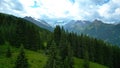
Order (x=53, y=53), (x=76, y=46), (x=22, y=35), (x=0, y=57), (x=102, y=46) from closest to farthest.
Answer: (x=53, y=53)
(x=0, y=57)
(x=22, y=35)
(x=76, y=46)
(x=102, y=46)

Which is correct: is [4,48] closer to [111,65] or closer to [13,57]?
[13,57]

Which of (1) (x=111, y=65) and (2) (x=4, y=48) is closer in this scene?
(2) (x=4, y=48)

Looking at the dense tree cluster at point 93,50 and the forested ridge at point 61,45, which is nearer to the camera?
the forested ridge at point 61,45

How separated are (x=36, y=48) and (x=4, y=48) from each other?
61.2 ft

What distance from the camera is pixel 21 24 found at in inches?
4247

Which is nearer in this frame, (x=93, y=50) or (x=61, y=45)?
(x=61, y=45)

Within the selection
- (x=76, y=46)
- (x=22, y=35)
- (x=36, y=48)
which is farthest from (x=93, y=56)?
(x=22, y=35)

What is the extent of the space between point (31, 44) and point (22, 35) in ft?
23.7

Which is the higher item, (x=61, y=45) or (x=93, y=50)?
(x=61, y=45)

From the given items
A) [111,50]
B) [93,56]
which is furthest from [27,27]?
[111,50]

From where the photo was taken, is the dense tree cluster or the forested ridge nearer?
the forested ridge

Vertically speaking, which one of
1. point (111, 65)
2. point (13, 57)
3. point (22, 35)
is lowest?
point (111, 65)

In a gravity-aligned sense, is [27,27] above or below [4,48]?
above

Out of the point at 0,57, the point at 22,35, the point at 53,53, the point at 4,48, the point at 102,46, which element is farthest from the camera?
the point at 102,46
